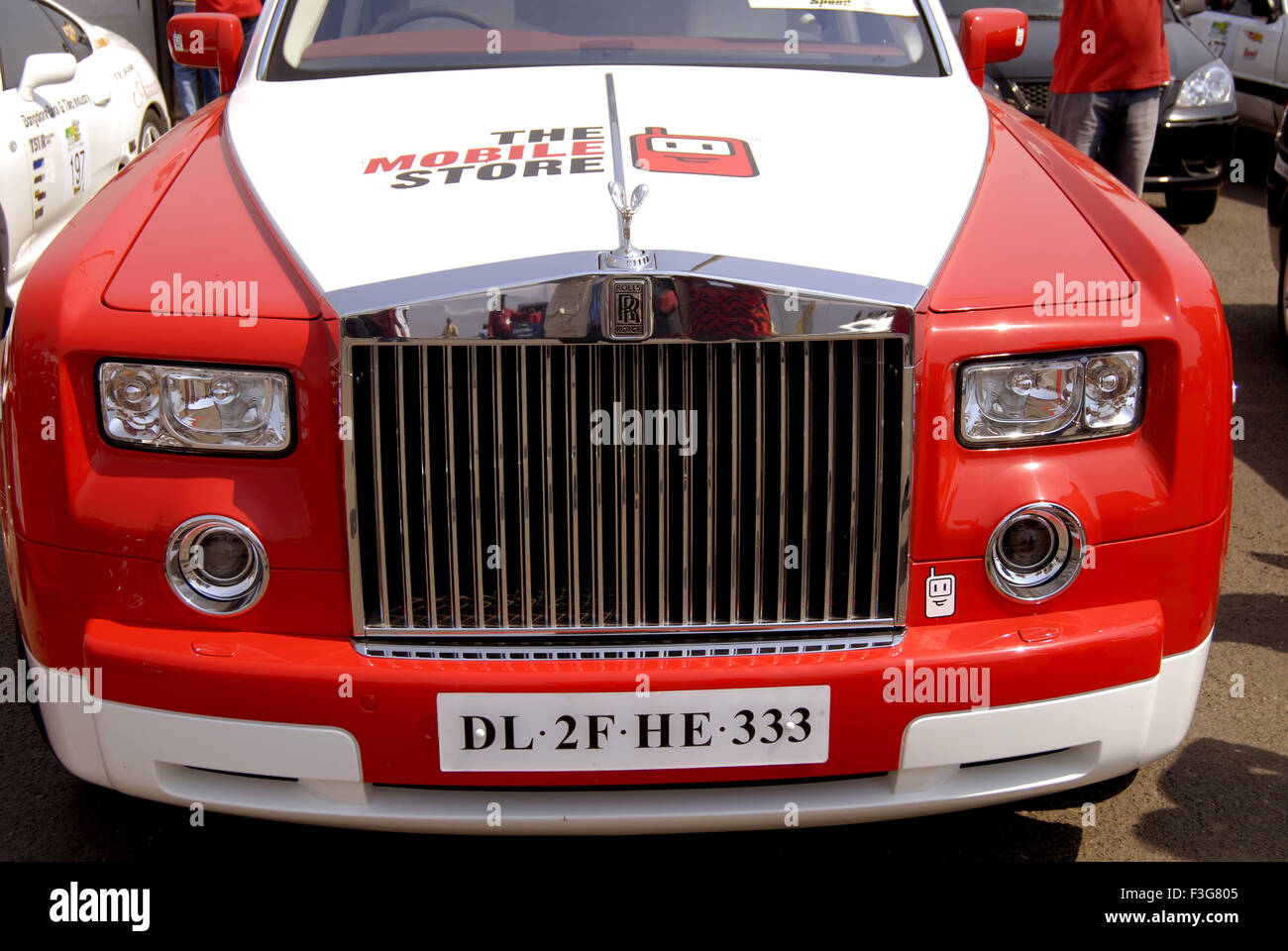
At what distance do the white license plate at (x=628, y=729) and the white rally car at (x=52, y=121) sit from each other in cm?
423

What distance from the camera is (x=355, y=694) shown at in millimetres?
2217

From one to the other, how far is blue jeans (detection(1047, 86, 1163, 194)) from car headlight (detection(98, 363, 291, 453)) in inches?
181

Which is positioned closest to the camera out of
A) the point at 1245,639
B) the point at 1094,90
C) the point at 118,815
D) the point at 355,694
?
the point at 355,694

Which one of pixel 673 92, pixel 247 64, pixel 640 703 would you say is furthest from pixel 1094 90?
pixel 640 703

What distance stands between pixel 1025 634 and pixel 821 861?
2.70 feet

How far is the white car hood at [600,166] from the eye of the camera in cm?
233

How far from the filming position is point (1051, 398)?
7.54 ft

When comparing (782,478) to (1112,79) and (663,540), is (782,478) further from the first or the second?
(1112,79)

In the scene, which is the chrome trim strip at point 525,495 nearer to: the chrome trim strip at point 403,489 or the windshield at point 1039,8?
the chrome trim strip at point 403,489

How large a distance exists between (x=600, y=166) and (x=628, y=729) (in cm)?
108

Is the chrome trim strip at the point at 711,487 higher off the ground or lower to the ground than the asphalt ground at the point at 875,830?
higher

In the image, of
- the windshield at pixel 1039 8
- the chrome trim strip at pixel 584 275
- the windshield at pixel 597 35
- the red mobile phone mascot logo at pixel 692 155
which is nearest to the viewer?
the chrome trim strip at pixel 584 275

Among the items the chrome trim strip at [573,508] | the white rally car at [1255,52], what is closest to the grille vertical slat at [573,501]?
the chrome trim strip at [573,508]

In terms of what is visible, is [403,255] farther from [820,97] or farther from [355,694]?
[820,97]
